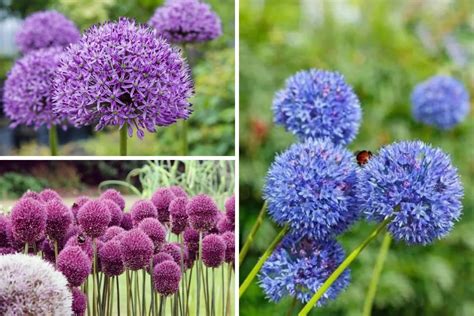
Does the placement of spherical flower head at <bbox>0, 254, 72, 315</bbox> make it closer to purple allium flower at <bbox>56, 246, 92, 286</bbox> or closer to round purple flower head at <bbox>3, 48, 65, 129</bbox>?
purple allium flower at <bbox>56, 246, 92, 286</bbox>

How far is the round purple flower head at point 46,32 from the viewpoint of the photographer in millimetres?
1912

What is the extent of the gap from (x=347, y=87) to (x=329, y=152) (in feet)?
0.88

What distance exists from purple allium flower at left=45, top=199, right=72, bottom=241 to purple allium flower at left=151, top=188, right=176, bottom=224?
20 centimetres

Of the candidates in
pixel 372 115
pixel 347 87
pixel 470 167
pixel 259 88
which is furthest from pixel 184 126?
pixel 470 167

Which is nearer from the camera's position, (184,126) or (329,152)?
(329,152)

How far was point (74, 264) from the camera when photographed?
1451 mm

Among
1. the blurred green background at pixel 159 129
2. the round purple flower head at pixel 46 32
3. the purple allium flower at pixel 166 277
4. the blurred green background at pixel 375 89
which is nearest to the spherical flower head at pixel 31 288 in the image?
the purple allium flower at pixel 166 277

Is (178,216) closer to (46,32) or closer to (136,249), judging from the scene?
(136,249)

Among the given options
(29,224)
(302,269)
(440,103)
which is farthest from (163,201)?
(440,103)

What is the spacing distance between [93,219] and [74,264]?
0.11m

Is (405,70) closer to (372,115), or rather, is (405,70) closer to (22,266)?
(372,115)

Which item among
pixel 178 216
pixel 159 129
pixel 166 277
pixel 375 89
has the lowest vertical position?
pixel 166 277

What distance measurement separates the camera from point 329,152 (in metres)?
1.36

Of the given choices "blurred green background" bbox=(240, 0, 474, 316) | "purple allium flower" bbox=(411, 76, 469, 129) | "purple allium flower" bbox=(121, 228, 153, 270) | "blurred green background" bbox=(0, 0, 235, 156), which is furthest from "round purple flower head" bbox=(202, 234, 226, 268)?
"purple allium flower" bbox=(411, 76, 469, 129)
